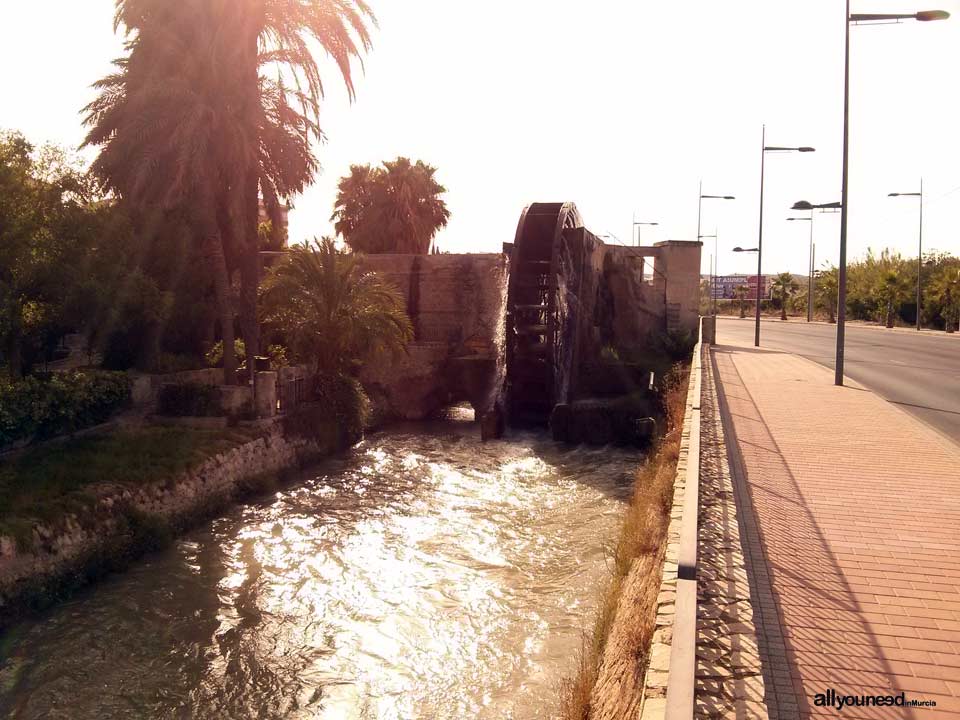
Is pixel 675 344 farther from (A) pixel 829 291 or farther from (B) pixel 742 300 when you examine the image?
(B) pixel 742 300

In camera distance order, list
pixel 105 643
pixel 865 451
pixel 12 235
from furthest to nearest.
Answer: pixel 12 235
pixel 865 451
pixel 105 643

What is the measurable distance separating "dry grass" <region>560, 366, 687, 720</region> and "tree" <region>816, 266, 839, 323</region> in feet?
210

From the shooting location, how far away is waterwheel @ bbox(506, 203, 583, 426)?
2350 centimetres

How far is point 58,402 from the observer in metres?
13.6

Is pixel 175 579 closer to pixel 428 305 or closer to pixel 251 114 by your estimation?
pixel 251 114

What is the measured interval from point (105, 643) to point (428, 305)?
65.8ft

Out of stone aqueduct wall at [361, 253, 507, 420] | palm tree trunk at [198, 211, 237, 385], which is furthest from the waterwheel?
palm tree trunk at [198, 211, 237, 385]

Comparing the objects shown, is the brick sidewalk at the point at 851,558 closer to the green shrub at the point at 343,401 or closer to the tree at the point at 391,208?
→ the green shrub at the point at 343,401

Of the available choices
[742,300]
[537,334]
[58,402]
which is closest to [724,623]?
[58,402]

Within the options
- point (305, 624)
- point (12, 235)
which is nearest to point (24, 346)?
point (12, 235)

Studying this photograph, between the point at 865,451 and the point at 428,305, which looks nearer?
the point at 865,451

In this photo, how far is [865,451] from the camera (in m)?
10.8

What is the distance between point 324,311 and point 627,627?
51.1ft

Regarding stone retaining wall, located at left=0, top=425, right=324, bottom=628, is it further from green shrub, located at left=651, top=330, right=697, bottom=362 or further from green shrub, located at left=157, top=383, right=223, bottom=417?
green shrub, located at left=651, top=330, right=697, bottom=362
